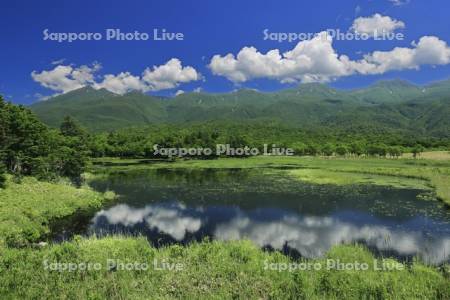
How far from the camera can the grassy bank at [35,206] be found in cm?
3247

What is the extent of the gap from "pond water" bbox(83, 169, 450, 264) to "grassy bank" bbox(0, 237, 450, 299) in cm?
717

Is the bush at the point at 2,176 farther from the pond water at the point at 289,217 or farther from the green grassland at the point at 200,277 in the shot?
the green grassland at the point at 200,277

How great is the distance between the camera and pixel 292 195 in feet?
196

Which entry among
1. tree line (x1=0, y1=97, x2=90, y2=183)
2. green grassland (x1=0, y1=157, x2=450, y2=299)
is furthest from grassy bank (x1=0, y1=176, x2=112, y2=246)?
tree line (x1=0, y1=97, x2=90, y2=183)

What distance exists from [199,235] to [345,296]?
19.1 m

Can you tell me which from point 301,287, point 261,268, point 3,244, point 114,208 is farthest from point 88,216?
point 301,287

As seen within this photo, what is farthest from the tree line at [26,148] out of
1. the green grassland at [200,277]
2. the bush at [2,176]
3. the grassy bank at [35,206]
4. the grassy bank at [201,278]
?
the grassy bank at [201,278]

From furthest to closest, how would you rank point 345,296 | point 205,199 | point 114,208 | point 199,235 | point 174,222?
point 205,199, point 114,208, point 174,222, point 199,235, point 345,296

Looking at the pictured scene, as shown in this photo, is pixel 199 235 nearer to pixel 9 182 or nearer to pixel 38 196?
pixel 38 196

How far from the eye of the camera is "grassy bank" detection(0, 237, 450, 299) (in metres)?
19.0

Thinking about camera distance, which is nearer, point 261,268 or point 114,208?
point 261,268

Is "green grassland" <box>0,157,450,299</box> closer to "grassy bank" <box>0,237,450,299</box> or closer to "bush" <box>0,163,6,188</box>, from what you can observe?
"grassy bank" <box>0,237,450,299</box>

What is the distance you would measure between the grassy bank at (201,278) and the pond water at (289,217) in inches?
282

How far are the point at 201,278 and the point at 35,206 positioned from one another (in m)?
29.8
